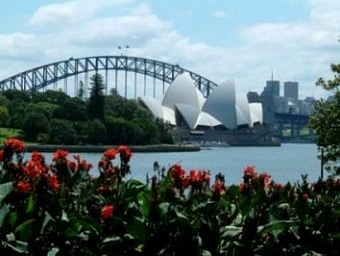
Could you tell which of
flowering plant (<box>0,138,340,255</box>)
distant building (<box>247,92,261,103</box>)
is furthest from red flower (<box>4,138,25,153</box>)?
distant building (<box>247,92,261,103</box>)

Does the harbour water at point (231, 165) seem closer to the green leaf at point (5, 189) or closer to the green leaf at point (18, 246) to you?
the green leaf at point (5, 189)

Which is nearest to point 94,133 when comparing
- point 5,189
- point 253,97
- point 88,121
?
point 88,121

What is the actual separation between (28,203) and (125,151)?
91cm

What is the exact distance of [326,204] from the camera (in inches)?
237

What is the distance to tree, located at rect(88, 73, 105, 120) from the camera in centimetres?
11519

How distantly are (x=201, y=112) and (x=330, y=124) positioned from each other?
401 ft

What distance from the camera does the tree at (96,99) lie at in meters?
115

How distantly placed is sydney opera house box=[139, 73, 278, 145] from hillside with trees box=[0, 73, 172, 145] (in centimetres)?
724

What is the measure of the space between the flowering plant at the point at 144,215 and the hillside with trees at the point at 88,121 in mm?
98544

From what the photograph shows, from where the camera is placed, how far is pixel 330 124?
15.7 m

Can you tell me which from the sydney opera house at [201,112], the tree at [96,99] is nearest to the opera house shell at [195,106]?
the sydney opera house at [201,112]

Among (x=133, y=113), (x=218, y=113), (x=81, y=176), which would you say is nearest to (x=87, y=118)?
(x=133, y=113)

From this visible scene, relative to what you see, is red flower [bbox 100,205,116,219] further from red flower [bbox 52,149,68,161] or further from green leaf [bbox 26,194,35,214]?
red flower [bbox 52,149,68,161]

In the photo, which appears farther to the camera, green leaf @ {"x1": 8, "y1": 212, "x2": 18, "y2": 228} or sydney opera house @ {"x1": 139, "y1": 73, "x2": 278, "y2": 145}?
sydney opera house @ {"x1": 139, "y1": 73, "x2": 278, "y2": 145}
